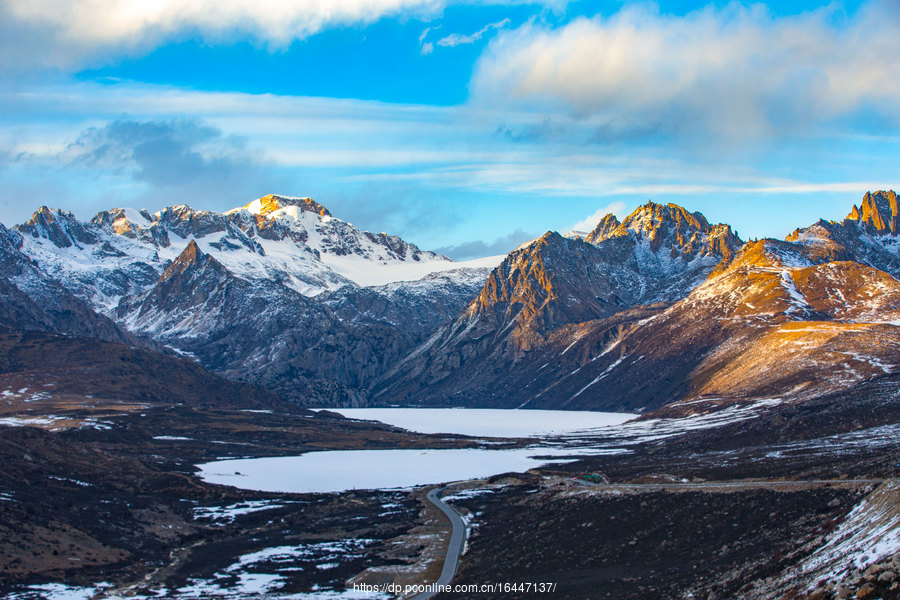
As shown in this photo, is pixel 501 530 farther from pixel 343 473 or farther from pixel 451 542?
pixel 343 473

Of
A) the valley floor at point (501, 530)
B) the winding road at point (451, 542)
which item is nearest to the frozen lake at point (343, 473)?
the valley floor at point (501, 530)

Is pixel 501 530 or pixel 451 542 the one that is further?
pixel 501 530

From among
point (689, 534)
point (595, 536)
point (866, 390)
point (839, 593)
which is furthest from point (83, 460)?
point (866, 390)

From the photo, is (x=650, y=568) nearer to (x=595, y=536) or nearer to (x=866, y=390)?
(x=595, y=536)

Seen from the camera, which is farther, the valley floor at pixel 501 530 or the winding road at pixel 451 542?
the winding road at pixel 451 542

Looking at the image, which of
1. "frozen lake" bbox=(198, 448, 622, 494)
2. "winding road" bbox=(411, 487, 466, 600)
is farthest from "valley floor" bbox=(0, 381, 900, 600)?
"frozen lake" bbox=(198, 448, 622, 494)

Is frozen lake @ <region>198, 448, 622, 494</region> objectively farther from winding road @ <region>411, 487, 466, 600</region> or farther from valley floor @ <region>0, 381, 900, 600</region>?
winding road @ <region>411, 487, 466, 600</region>

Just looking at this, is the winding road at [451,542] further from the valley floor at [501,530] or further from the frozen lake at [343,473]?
the frozen lake at [343,473]

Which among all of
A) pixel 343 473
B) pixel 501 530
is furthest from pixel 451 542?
pixel 343 473
